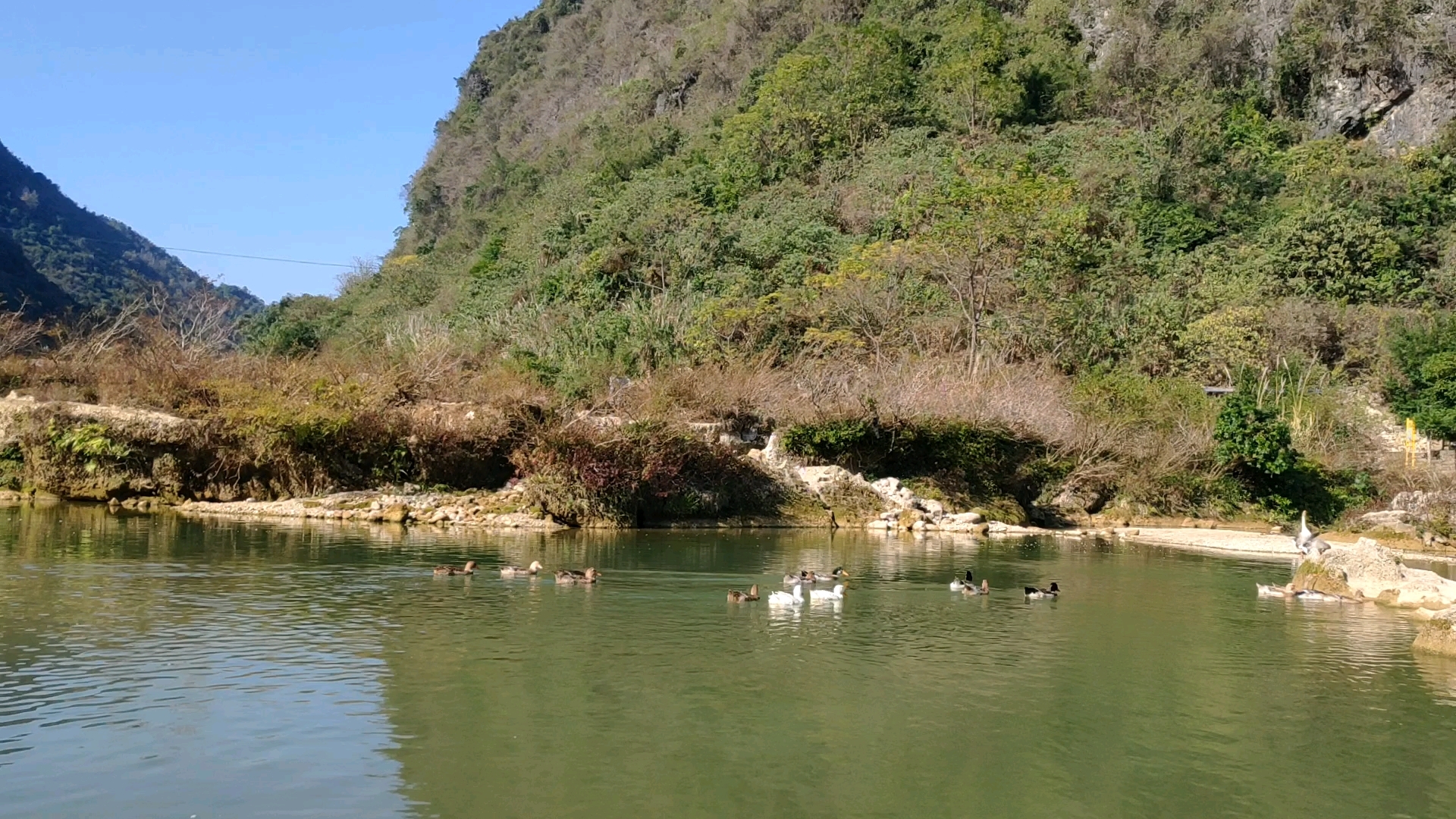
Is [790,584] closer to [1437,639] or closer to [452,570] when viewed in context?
[452,570]

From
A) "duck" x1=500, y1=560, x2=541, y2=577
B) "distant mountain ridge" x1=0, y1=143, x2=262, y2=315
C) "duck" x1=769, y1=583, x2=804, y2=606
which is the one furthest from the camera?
"distant mountain ridge" x1=0, y1=143, x2=262, y2=315

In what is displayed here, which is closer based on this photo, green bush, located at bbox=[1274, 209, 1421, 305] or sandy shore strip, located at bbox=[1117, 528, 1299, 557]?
sandy shore strip, located at bbox=[1117, 528, 1299, 557]

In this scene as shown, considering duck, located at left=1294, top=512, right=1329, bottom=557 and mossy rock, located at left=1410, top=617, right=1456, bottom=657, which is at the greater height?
duck, located at left=1294, top=512, right=1329, bottom=557

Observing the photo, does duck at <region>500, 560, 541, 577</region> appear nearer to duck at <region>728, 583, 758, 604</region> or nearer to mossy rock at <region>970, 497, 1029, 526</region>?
duck at <region>728, 583, 758, 604</region>

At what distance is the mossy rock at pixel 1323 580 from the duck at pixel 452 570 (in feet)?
37.9

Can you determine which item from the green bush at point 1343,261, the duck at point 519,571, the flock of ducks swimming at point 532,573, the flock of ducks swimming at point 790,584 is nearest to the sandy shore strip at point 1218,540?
the flock of ducks swimming at point 790,584

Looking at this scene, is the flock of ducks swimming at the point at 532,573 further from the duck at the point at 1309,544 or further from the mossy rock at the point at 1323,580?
the duck at the point at 1309,544

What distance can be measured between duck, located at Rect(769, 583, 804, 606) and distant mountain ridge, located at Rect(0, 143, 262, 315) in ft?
194

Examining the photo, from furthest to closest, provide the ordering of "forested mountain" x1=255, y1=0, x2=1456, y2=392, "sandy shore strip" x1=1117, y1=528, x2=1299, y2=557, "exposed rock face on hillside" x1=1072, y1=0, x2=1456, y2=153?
"exposed rock face on hillside" x1=1072, y1=0, x2=1456, y2=153
"forested mountain" x1=255, y1=0, x2=1456, y2=392
"sandy shore strip" x1=1117, y1=528, x2=1299, y2=557

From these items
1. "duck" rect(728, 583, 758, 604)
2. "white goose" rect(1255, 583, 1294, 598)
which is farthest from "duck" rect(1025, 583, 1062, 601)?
"duck" rect(728, 583, 758, 604)

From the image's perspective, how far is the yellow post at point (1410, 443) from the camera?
30.3m

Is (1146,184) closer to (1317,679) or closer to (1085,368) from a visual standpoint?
(1085,368)

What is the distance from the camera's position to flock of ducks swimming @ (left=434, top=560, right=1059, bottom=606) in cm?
1488

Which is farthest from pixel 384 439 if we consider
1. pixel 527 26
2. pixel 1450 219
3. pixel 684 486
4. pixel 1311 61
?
pixel 527 26
